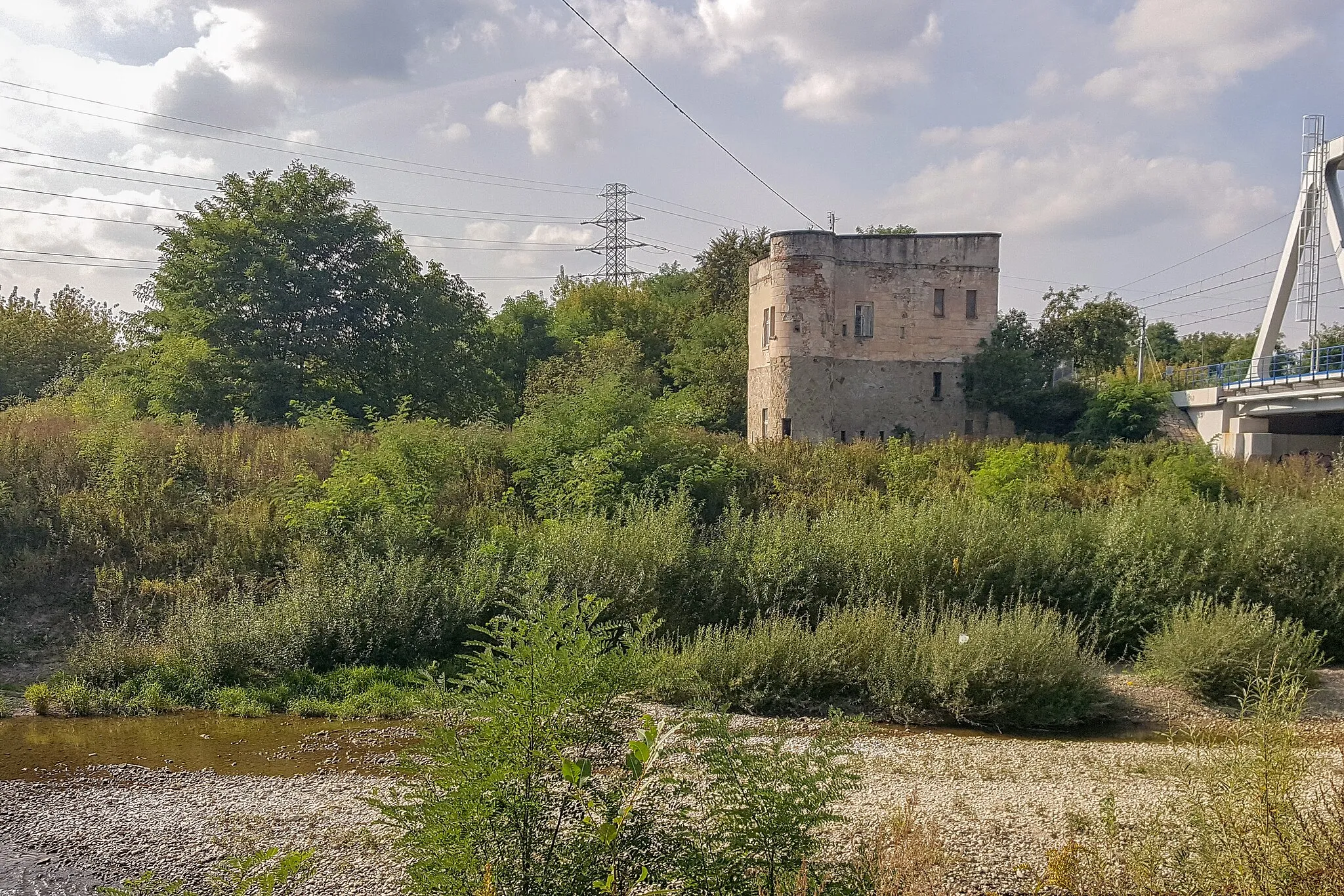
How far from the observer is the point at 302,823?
22.7 ft

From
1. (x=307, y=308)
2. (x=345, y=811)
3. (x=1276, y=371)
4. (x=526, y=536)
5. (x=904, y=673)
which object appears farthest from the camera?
(x=1276, y=371)

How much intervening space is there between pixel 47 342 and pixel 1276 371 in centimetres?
4717

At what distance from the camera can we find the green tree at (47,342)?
33062 millimetres

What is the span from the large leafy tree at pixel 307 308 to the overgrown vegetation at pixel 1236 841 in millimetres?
20788

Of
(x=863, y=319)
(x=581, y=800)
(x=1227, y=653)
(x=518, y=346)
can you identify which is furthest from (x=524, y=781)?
(x=518, y=346)

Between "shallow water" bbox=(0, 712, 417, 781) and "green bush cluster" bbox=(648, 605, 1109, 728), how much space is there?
10.6ft

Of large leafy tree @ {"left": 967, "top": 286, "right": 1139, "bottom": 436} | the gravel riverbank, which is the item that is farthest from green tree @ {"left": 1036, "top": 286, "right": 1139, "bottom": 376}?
the gravel riverbank

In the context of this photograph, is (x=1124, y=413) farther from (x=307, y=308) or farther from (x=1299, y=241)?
(x=307, y=308)

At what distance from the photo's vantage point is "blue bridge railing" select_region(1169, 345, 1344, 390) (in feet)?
93.5

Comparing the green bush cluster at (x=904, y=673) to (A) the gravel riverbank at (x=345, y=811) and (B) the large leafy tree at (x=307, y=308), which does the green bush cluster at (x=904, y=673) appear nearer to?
(A) the gravel riverbank at (x=345, y=811)

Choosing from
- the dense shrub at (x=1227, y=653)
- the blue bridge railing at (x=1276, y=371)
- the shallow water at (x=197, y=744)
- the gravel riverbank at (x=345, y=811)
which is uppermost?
the blue bridge railing at (x=1276, y=371)

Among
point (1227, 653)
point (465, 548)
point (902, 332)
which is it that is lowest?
point (1227, 653)

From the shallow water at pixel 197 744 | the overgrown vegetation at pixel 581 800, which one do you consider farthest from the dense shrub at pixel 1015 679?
the shallow water at pixel 197 744

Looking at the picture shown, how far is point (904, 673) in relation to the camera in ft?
33.8
